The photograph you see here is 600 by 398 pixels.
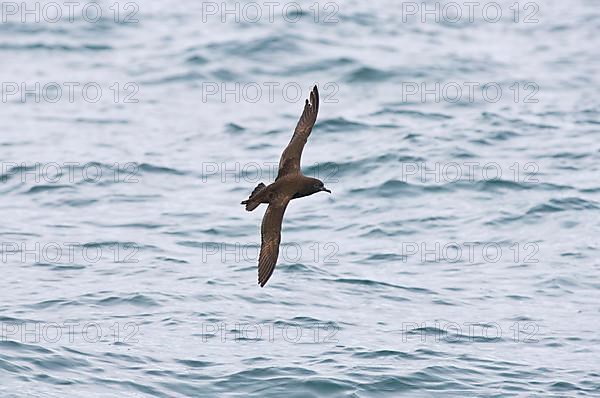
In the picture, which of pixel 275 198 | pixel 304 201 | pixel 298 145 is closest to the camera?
pixel 275 198

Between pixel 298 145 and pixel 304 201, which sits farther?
pixel 304 201

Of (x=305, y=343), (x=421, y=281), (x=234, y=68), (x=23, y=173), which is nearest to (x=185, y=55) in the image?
(x=234, y=68)

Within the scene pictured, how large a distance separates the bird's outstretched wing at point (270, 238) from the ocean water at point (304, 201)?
0.90 meters

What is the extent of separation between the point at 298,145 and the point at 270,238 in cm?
116

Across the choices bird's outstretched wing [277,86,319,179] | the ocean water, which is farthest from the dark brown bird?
the ocean water

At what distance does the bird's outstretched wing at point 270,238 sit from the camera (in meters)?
9.91

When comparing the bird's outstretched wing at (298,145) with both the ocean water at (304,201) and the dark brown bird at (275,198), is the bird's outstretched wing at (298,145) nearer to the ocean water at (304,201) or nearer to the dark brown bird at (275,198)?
the dark brown bird at (275,198)

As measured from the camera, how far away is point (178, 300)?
11.7 metres

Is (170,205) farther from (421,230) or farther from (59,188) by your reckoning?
(421,230)

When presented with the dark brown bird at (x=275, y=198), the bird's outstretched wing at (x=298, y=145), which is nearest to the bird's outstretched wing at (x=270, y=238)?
the dark brown bird at (x=275, y=198)

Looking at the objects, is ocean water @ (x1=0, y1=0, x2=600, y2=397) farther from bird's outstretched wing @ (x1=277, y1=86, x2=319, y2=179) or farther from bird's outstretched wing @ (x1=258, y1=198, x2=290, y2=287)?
bird's outstretched wing @ (x1=277, y1=86, x2=319, y2=179)

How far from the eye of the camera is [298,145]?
10875mm

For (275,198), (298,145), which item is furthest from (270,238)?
(298,145)

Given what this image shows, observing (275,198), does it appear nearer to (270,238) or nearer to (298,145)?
(270,238)
